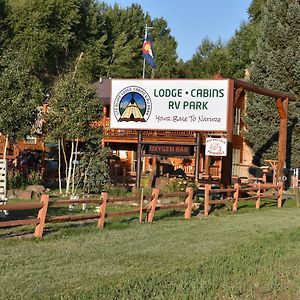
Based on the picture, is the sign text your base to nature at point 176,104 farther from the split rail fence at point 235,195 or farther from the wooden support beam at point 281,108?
the wooden support beam at point 281,108

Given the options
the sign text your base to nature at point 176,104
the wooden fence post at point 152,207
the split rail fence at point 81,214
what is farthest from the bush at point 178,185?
the wooden fence post at point 152,207

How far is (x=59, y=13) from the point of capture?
5456 cm

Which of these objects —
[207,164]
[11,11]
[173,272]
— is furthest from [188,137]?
[11,11]

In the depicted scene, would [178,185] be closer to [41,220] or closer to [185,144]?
[185,144]

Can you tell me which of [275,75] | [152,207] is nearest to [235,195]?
[152,207]

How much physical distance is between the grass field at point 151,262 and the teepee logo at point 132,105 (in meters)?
9.39

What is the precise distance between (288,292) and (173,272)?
1.70 metres

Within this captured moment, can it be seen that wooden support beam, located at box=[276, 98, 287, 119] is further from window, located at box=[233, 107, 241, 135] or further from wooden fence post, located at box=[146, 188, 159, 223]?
window, located at box=[233, 107, 241, 135]

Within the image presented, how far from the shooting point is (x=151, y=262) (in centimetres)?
1027

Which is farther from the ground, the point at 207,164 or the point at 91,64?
the point at 91,64

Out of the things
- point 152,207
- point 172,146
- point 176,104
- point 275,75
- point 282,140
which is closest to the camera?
point 152,207

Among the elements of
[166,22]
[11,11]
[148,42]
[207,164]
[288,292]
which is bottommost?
[288,292]

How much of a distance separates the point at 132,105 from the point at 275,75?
15.7m

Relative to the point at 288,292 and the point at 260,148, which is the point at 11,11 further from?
the point at 288,292
